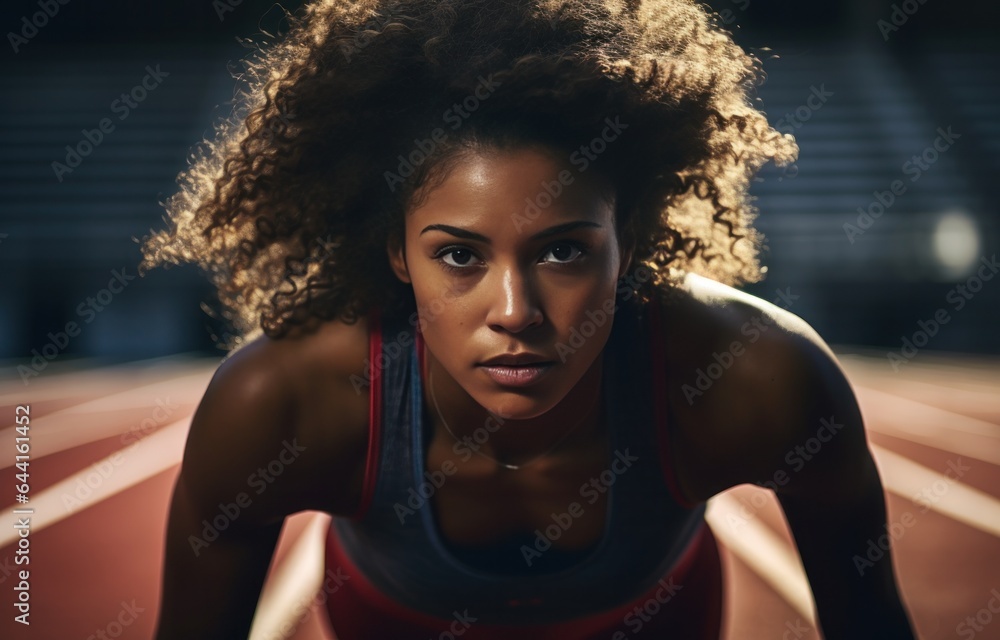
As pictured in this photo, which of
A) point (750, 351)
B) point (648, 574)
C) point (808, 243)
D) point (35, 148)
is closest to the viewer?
point (750, 351)

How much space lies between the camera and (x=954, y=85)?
9914mm

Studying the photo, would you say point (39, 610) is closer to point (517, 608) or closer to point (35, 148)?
point (517, 608)

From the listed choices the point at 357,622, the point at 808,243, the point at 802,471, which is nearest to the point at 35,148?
the point at 808,243

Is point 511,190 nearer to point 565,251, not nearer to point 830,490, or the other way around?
point 565,251

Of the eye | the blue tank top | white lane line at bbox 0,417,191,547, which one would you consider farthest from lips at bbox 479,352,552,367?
white lane line at bbox 0,417,191,547

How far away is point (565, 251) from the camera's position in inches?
58.7

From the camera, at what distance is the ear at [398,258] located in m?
1.66

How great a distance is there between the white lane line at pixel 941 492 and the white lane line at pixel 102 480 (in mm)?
3516

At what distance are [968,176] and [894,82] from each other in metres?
1.73

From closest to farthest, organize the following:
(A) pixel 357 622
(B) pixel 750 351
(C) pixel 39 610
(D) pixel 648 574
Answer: (B) pixel 750 351 < (D) pixel 648 574 < (A) pixel 357 622 < (C) pixel 39 610

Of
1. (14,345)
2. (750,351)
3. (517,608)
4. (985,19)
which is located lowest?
(14,345)

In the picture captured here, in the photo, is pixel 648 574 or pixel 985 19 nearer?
pixel 648 574

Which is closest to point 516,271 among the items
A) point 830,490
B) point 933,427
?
point 830,490

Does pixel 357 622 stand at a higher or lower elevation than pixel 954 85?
higher
